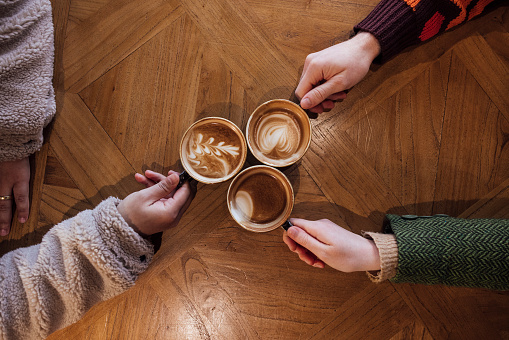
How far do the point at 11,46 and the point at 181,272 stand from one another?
0.83 metres

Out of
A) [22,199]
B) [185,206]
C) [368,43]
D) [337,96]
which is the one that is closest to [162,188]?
[185,206]

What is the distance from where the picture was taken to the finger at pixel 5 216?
3.28 ft

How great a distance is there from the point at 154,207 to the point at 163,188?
60 mm

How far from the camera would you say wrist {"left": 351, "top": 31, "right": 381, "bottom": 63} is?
953 millimetres

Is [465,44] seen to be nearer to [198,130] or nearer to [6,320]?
[198,130]

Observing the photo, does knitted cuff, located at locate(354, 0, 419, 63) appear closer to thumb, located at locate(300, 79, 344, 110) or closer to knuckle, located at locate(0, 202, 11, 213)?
thumb, located at locate(300, 79, 344, 110)

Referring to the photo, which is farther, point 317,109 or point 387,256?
point 317,109

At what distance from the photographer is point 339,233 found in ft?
3.02

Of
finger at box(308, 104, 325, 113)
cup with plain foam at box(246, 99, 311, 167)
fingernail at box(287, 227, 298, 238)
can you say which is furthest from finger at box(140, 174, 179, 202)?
finger at box(308, 104, 325, 113)

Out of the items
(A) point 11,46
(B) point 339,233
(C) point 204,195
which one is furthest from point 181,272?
(A) point 11,46

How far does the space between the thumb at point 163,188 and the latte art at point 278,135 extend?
0.28m

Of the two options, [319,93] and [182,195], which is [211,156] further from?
[319,93]

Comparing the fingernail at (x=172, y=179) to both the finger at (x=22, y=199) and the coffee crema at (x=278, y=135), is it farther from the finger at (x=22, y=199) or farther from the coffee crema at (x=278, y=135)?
the finger at (x=22, y=199)

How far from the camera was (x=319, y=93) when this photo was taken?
0.92 m
